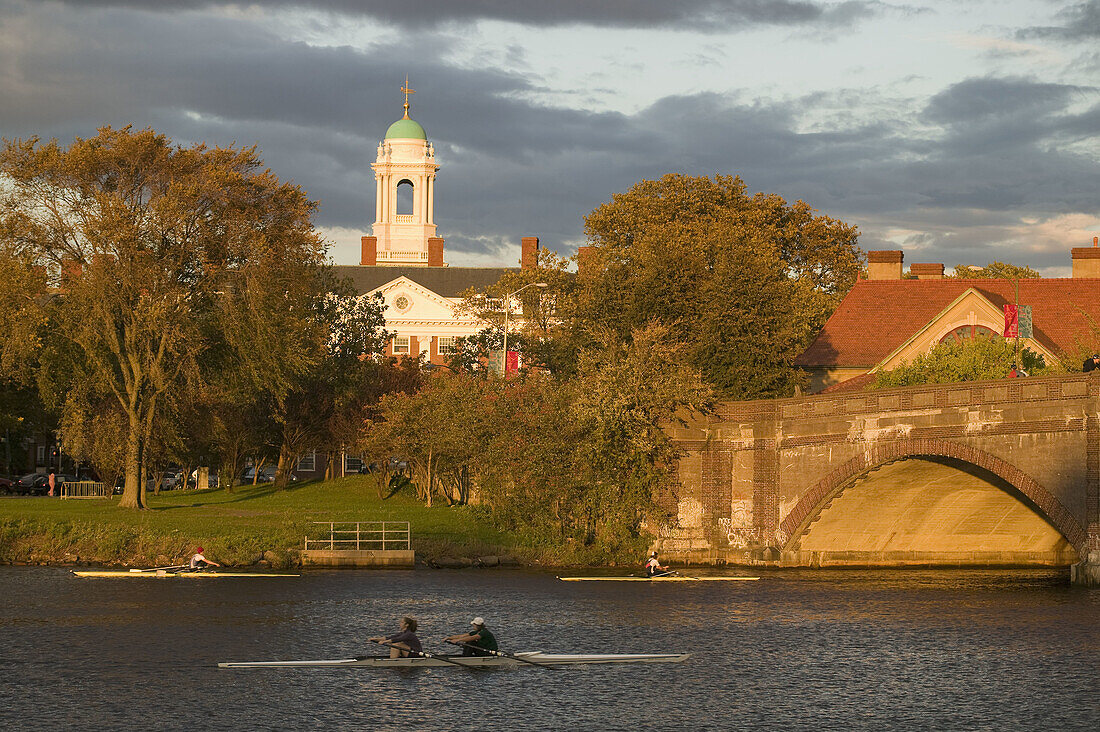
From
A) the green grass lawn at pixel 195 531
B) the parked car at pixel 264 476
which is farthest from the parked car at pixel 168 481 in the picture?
the green grass lawn at pixel 195 531

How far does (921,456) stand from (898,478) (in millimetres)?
3462

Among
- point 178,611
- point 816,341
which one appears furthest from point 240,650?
point 816,341

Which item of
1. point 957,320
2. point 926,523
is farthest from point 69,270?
point 957,320

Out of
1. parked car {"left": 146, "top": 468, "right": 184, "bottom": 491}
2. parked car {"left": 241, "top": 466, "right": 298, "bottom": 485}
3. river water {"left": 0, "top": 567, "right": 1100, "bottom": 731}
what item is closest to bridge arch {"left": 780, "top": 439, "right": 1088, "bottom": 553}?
river water {"left": 0, "top": 567, "right": 1100, "bottom": 731}

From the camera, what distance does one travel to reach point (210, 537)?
2095 inches

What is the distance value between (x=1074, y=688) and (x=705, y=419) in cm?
2538

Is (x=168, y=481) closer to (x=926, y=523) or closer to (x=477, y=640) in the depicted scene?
(x=926, y=523)

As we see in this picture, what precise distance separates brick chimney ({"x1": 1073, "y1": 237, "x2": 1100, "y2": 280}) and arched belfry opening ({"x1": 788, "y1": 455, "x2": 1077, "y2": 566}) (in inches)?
982

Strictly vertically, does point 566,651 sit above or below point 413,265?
below

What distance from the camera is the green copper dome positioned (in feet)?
513

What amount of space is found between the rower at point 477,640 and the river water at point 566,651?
20.9 inches

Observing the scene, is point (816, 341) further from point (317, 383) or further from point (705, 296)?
point (317, 383)

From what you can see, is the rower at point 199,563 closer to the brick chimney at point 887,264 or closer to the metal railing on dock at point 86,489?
the metal railing on dock at point 86,489

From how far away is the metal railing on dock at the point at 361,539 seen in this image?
174 feet
